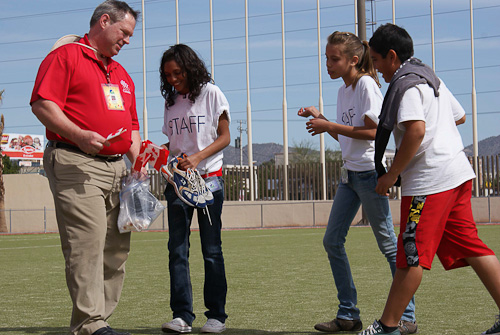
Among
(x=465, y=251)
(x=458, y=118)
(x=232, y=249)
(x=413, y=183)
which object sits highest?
(x=458, y=118)

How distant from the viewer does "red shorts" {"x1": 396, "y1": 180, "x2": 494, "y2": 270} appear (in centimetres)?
442

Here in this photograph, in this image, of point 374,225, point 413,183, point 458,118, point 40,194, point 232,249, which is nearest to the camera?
point 413,183

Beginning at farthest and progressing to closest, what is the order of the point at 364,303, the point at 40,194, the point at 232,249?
the point at 40,194 → the point at 232,249 → the point at 364,303

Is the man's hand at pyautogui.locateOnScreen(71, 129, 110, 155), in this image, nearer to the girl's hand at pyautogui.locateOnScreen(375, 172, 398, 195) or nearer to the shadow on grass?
the shadow on grass

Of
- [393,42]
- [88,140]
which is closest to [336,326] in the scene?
[393,42]

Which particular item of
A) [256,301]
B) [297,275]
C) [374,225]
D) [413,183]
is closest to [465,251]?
[413,183]

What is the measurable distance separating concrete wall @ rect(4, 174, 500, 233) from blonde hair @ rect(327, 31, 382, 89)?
25823mm

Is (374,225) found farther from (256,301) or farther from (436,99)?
(256,301)

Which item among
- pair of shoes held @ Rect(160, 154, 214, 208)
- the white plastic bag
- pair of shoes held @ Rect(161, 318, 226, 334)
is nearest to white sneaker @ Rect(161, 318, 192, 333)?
pair of shoes held @ Rect(161, 318, 226, 334)

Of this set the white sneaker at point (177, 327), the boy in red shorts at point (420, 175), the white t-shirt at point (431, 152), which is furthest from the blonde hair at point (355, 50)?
the white sneaker at point (177, 327)

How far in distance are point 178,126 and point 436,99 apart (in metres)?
1.96

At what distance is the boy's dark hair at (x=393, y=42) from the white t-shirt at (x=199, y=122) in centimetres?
138

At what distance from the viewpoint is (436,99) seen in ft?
15.0

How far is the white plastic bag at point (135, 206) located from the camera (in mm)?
5137
